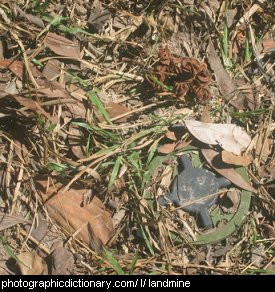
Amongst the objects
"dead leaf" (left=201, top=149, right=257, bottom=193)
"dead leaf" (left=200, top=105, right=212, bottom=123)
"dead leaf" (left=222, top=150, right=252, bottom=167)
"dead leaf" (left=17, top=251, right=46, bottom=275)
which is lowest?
"dead leaf" (left=17, top=251, right=46, bottom=275)

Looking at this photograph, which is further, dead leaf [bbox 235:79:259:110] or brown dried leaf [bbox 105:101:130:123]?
dead leaf [bbox 235:79:259:110]

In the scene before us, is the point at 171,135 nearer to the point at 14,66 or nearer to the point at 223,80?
the point at 223,80

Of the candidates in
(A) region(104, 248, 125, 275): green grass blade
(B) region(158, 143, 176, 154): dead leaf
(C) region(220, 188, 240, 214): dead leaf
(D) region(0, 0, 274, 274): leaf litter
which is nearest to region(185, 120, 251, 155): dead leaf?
(D) region(0, 0, 274, 274): leaf litter

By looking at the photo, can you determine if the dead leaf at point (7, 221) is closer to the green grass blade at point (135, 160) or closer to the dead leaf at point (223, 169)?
the green grass blade at point (135, 160)

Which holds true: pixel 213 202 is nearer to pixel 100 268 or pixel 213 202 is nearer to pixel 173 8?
pixel 100 268

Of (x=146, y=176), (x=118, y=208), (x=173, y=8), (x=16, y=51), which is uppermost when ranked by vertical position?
(x=173, y=8)

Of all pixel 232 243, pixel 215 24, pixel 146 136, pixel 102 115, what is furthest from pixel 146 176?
pixel 215 24

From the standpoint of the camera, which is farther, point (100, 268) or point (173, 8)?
point (173, 8)

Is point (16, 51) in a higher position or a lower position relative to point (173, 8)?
lower

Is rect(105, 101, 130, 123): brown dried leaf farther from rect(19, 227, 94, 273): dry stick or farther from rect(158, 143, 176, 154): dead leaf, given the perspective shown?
rect(19, 227, 94, 273): dry stick
